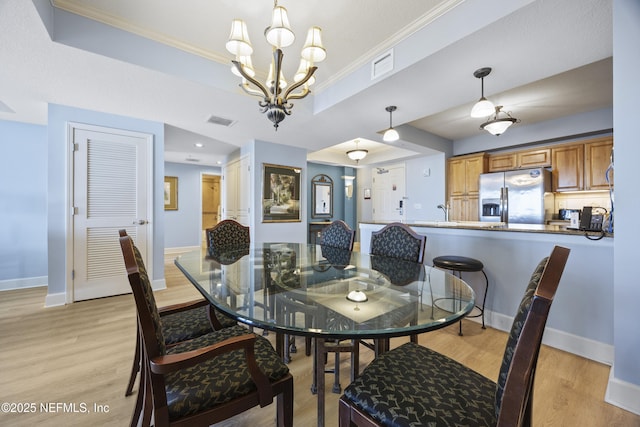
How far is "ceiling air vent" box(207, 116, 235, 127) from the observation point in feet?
10.9

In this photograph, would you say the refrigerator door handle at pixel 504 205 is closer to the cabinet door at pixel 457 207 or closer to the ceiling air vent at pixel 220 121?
the cabinet door at pixel 457 207

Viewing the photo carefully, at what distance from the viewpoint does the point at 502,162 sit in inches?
180

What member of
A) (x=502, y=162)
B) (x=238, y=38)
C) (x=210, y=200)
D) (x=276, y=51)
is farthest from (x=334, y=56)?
(x=210, y=200)

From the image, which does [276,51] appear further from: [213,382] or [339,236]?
[213,382]

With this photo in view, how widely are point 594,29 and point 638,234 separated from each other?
52.5 inches

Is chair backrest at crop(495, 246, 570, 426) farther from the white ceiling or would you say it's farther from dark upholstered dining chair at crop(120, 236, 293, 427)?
the white ceiling

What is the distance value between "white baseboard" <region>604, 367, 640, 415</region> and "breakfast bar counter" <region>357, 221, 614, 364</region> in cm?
54

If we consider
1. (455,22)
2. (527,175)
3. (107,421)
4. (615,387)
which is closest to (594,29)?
(455,22)

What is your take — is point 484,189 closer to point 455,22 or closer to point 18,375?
point 455,22

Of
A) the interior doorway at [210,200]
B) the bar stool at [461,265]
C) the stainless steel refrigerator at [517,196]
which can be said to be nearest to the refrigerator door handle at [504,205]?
the stainless steel refrigerator at [517,196]

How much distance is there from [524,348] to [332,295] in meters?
0.78

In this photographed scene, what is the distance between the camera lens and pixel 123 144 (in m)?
3.30

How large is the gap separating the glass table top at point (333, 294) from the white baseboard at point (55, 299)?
2.13m

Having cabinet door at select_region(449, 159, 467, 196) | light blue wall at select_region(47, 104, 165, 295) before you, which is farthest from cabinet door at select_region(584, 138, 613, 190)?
light blue wall at select_region(47, 104, 165, 295)
